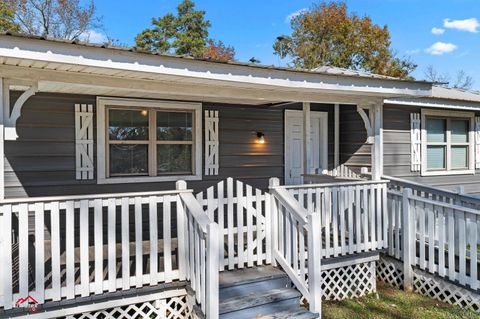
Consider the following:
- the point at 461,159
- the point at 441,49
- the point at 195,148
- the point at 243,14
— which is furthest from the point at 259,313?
the point at 441,49

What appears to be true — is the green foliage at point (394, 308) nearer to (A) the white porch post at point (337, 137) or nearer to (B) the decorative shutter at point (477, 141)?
(A) the white porch post at point (337, 137)

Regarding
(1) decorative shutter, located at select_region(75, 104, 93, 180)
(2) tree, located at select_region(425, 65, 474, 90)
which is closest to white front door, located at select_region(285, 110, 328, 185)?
(1) decorative shutter, located at select_region(75, 104, 93, 180)

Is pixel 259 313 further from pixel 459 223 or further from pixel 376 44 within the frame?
pixel 376 44

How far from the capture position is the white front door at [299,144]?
6.79 metres

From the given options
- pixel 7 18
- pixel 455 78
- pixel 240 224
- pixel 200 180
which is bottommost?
pixel 240 224

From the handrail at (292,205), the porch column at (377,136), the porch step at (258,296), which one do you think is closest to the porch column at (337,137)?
the porch column at (377,136)

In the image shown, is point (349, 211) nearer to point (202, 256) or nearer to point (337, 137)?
point (202, 256)

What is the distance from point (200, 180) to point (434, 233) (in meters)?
3.50

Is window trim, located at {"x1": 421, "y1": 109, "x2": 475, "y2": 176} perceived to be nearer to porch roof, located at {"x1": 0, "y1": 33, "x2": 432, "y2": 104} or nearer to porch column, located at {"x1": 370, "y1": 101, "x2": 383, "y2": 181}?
porch roof, located at {"x1": 0, "y1": 33, "x2": 432, "y2": 104}

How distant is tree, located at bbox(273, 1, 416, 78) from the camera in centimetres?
2061

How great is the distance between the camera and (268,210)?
4.00 metres

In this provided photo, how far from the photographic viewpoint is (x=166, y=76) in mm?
3410

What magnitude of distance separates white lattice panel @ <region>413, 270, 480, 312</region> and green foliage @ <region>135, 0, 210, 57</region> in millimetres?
21653

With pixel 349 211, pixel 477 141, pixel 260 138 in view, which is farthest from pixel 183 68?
pixel 477 141
